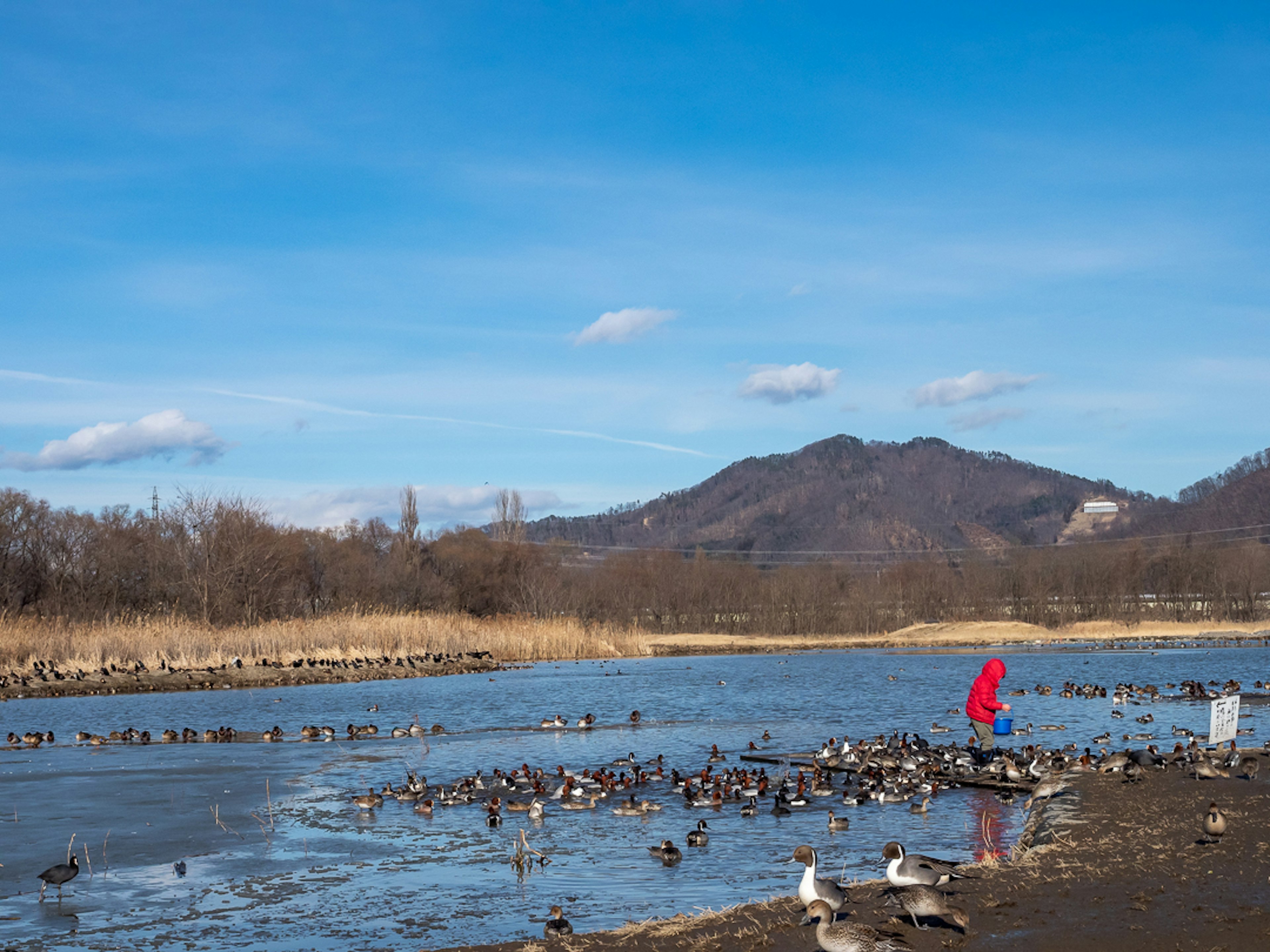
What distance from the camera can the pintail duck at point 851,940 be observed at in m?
7.88

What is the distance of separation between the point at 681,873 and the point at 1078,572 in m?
89.9

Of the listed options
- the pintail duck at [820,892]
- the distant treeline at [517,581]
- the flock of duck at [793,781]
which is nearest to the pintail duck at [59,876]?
the flock of duck at [793,781]

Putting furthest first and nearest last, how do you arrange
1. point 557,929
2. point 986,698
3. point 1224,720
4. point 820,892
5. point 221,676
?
point 221,676 < point 986,698 < point 1224,720 < point 557,929 < point 820,892

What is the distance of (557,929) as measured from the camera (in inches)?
376

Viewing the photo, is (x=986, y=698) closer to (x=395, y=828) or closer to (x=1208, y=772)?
(x=1208, y=772)

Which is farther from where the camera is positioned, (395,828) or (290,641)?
(290,641)

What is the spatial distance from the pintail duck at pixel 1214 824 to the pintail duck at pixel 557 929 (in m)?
6.22

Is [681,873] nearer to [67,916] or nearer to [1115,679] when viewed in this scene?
[67,916]

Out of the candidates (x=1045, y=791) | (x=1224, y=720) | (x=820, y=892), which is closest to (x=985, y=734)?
(x=1224, y=720)

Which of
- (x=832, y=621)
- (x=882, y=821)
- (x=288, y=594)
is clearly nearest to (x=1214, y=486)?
(x=832, y=621)

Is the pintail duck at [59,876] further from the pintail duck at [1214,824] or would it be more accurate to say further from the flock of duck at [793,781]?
the pintail duck at [1214,824]

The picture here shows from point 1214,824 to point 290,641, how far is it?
4183 cm

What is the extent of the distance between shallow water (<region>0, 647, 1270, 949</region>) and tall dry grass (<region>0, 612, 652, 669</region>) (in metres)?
7.83

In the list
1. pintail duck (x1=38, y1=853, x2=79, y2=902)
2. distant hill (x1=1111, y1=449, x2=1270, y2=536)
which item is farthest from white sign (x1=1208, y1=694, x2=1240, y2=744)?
distant hill (x1=1111, y1=449, x2=1270, y2=536)
